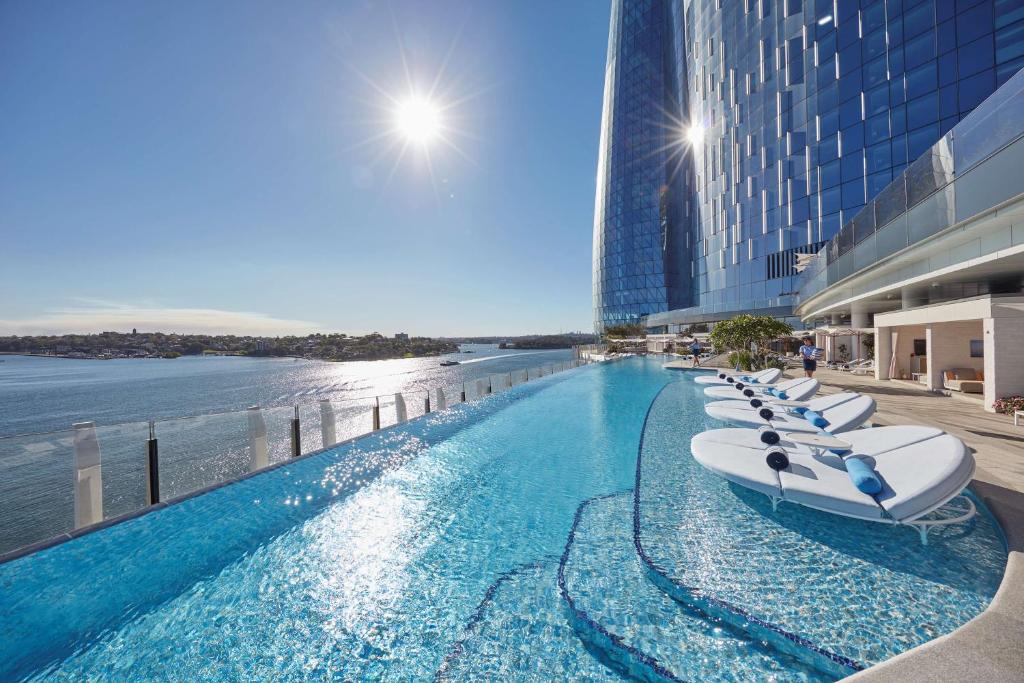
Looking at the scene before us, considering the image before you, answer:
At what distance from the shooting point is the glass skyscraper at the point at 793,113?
2066 cm

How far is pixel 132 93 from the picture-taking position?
11.7 m

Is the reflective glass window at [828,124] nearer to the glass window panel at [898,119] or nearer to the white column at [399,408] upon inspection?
the glass window panel at [898,119]

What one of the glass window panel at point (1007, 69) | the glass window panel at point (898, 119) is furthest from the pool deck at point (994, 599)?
the glass window panel at point (898, 119)

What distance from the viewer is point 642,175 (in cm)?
6103

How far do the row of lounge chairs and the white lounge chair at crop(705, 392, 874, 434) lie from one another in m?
0.02

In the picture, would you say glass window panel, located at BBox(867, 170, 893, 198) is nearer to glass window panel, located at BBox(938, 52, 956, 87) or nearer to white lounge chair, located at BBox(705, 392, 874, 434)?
glass window panel, located at BBox(938, 52, 956, 87)

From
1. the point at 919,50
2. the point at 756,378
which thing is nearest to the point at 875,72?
the point at 919,50

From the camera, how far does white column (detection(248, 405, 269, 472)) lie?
218 inches

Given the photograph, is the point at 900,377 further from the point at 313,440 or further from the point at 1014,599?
the point at 313,440

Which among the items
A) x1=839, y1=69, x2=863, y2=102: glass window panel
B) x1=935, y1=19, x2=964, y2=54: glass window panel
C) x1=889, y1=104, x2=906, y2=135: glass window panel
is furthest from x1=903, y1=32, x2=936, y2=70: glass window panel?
x1=839, y1=69, x2=863, y2=102: glass window panel

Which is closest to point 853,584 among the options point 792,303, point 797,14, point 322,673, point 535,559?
point 535,559

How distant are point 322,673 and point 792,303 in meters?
35.9

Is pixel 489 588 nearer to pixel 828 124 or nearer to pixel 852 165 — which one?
pixel 852 165

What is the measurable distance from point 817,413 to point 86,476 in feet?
34.5
